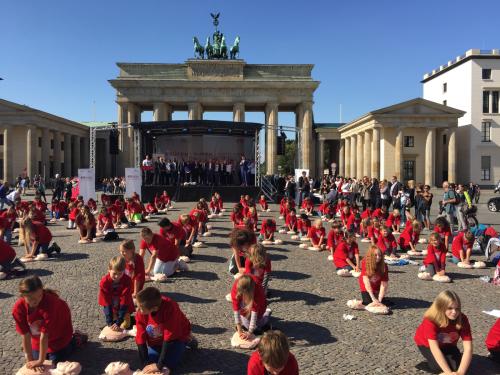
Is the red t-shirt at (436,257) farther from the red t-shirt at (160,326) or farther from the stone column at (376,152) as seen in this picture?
the stone column at (376,152)

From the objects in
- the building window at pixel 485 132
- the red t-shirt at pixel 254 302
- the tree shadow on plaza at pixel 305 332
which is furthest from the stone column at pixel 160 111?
the red t-shirt at pixel 254 302

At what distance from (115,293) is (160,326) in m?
1.30

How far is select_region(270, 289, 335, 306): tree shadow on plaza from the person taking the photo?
7.10m

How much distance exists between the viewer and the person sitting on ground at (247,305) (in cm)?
504

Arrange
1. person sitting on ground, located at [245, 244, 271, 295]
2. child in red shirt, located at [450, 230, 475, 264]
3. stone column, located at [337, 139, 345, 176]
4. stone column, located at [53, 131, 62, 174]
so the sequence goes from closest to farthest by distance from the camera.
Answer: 1. person sitting on ground, located at [245, 244, 271, 295]
2. child in red shirt, located at [450, 230, 475, 264]
3. stone column, located at [53, 131, 62, 174]
4. stone column, located at [337, 139, 345, 176]

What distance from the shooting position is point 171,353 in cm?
460

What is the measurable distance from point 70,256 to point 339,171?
176ft

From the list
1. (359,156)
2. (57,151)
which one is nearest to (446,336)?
(359,156)

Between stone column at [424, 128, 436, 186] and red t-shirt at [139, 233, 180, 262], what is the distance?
142 ft

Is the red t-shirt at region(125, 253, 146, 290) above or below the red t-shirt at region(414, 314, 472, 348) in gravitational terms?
above

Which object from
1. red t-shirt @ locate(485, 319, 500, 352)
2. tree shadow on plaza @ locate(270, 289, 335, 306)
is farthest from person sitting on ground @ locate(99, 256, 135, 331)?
red t-shirt @ locate(485, 319, 500, 352)

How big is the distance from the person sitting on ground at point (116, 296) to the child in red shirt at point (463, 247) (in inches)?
301

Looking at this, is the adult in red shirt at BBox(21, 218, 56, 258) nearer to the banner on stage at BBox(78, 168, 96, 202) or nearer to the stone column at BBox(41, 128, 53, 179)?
the banner on stage at BBox(78, 168, 96, 202)

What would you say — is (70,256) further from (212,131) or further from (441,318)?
(212,131)
